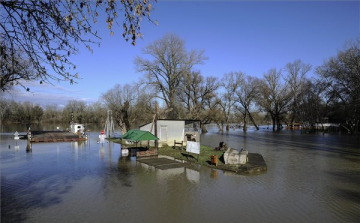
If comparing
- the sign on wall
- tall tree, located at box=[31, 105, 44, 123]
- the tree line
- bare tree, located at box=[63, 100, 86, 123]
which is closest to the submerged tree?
the tree line

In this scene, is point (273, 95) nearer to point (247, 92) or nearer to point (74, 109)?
point (247, 92)

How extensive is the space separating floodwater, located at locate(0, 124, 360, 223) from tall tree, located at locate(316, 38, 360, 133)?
76.7ft

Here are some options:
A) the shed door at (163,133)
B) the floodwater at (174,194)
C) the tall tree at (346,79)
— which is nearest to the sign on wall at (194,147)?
the floodwater at (174,194)

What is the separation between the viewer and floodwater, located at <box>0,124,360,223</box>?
830 cm

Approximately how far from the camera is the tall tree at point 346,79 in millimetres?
35000

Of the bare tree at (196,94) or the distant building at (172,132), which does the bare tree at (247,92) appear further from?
the distant building at (172,132)

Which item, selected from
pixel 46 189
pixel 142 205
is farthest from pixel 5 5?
pixel 46 189

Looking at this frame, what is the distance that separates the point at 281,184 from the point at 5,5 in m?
12.4

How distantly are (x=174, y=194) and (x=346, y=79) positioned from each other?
40456 millimetres

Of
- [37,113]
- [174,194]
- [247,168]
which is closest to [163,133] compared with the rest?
[247,168]

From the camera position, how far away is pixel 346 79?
4012cm

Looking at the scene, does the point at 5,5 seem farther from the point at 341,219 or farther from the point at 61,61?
the point at 341,219

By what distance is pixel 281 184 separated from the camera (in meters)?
12.3

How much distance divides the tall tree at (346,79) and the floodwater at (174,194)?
23378 millimetres
